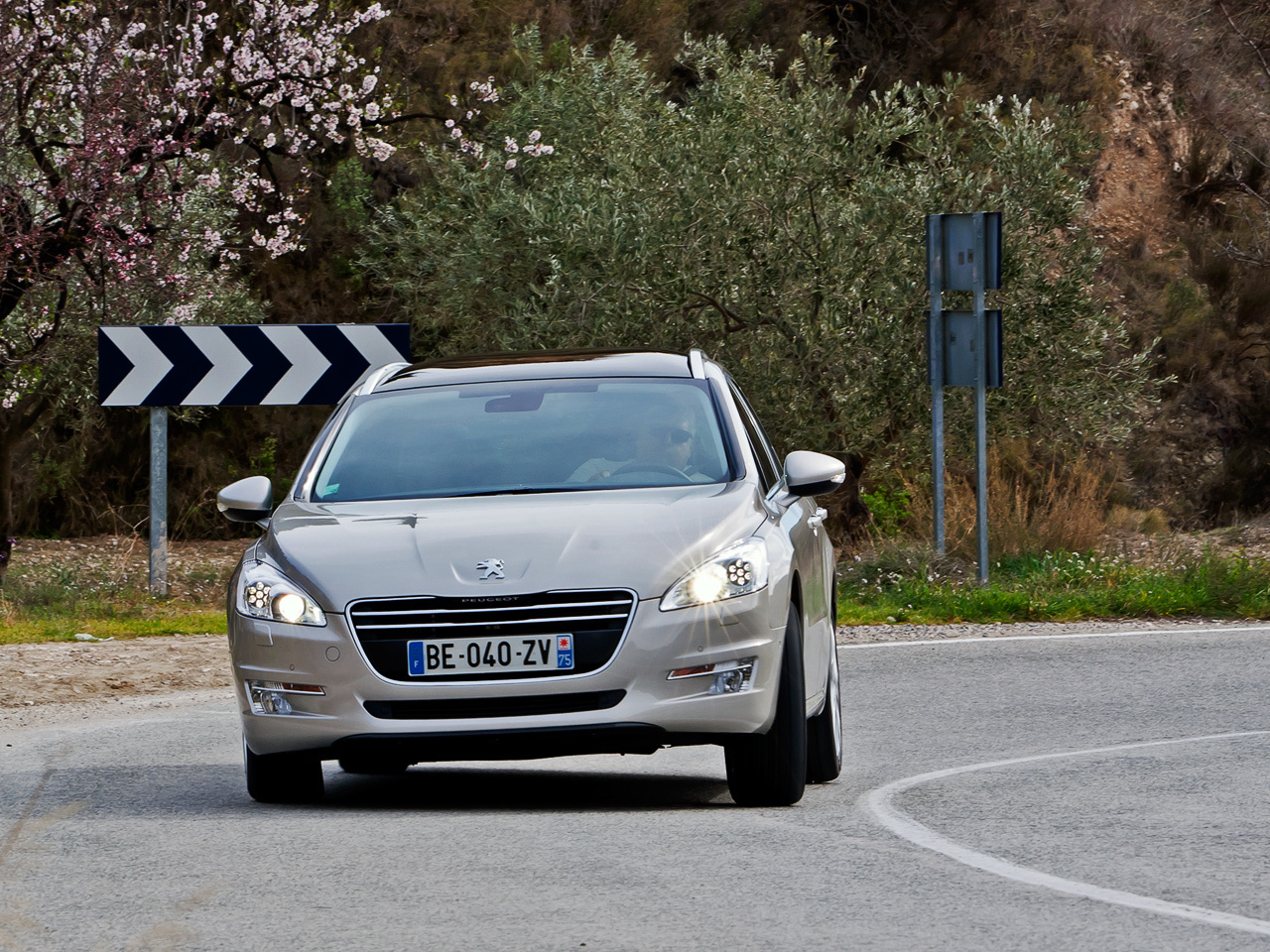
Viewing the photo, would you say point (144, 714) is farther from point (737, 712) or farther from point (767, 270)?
point (767, 270)

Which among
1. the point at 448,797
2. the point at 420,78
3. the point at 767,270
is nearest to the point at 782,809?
the point at 448,797

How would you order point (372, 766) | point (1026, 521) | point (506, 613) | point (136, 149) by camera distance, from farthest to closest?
point (136, 149), point (1026, 521), point (372, 766), point (506, 613)

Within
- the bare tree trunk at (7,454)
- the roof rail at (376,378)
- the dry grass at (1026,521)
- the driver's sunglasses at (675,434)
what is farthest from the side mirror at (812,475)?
the bare tree trunk at (7,454)

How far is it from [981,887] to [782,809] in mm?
1611

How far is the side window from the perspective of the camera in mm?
8133

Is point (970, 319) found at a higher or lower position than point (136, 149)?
lower

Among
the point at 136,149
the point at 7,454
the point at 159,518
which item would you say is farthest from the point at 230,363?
the point at 136,149

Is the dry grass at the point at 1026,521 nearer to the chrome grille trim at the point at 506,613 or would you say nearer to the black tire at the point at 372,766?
the black tire at the point at 372,766

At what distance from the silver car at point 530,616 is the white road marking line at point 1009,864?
415mm

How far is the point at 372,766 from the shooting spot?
8.19 m

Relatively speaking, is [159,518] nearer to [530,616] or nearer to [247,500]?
[247,500]

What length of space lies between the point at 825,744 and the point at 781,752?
3.04 ft

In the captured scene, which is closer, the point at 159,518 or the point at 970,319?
the point at 159,518

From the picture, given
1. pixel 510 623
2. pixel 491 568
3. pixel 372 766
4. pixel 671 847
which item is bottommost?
pixel 372 766
